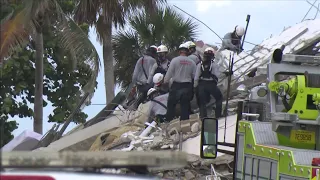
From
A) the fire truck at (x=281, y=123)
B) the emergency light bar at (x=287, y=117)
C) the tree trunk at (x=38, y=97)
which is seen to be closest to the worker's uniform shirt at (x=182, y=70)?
the fire truck at (x=281, y=123)

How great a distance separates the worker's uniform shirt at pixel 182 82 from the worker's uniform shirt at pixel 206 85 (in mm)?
200

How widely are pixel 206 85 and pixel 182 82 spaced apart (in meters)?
0.41

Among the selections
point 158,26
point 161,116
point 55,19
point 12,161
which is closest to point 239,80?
point 161,116

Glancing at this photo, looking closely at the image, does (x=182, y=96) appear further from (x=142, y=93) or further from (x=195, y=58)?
(x=142, y=93)

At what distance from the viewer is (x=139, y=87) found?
59.0ft

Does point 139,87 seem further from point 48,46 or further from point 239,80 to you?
point 48,46

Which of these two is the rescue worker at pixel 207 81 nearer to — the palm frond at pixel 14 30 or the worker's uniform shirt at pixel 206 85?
the worker's uniform shirt at pixel 206 85

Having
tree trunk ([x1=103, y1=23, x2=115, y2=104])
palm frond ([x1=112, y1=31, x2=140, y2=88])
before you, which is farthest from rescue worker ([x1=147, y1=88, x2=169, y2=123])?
palm frond ([x1=112, y1=31, x2=140, y2=88])

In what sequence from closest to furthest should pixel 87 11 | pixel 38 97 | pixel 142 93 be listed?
pixel 142 93 → pixel 38 97 → pixel 87 11

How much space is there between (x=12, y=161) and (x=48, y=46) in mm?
23891

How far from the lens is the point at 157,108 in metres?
15.8

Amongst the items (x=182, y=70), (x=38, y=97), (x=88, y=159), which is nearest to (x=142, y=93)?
(x=182, y=70)

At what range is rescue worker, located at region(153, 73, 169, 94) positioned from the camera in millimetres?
16047

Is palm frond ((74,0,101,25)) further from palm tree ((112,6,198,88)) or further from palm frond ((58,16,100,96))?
palm frond ((58,16,100,96))
